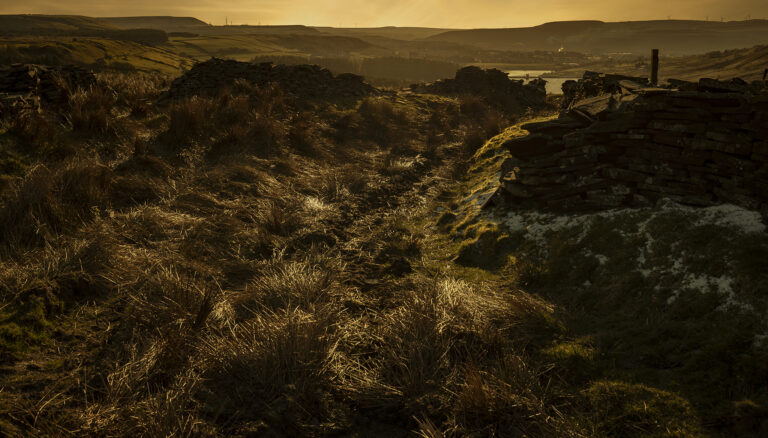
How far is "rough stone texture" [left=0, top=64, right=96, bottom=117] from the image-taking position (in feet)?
29.4

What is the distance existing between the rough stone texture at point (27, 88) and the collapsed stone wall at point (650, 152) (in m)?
10.5

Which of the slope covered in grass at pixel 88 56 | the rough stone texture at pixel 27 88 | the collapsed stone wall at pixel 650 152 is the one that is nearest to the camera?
the collapsed stone wall at pixel 650 152

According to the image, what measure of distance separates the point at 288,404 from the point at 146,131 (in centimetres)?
976

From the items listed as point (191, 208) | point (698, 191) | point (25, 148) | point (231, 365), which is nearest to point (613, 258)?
point (698, 191)

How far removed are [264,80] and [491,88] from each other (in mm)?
17385

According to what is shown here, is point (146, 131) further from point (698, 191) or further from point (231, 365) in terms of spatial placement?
point (698, 191)

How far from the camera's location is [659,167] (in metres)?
6.01

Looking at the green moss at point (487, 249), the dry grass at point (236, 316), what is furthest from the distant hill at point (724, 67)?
the dry grass at point (236, 316)

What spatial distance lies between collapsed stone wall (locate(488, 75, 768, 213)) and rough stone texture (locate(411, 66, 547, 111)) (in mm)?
20640

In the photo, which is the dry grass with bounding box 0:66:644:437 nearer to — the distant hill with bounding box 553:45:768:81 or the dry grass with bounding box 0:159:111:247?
the dry grass with bounding box 0:159:111:247

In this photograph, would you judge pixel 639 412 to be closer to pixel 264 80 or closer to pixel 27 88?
pixel 27 88

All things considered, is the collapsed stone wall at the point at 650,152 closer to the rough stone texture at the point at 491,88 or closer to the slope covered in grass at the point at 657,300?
the slope covered in grass at the point at 657,300

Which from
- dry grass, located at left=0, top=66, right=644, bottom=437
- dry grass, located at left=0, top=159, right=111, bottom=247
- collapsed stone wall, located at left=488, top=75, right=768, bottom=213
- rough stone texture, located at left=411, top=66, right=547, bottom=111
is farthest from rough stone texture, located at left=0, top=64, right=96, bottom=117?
rough stone texture, located at left=411, top=66, right=547, bottom=111

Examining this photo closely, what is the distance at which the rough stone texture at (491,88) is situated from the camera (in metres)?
27.9
